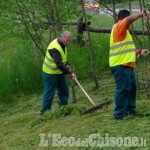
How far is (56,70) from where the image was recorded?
1038cm

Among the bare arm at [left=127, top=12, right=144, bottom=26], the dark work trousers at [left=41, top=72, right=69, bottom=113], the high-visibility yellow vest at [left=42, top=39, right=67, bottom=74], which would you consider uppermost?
the bare arm at [left=127, top=12, right=144, bottom=26]

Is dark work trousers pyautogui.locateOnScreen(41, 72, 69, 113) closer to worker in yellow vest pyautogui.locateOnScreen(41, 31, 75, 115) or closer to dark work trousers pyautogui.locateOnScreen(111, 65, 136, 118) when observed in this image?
worker in yellow vest pyautogui.locateOnScreen(41, 31, 75, 115)

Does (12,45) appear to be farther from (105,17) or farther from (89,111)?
(89,111)

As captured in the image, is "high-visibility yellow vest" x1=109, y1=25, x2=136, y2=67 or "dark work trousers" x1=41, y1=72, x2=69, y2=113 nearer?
"high-visibility yellow vest" x1=109, y1=25, x2=136, y2=67

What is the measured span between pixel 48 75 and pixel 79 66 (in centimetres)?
391

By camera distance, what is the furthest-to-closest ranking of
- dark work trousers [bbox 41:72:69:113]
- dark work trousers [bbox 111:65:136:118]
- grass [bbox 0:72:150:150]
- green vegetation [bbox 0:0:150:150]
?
dark work trousers [bbox 41:72:69:113] → dark work trousers [bbox 111:65:136:118] → green vegetation [bbox 0:0:150:150] → grass [bbox 0:72:150:150]

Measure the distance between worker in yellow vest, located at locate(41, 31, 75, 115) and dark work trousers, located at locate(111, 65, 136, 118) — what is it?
1885 mm

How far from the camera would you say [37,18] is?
13180 mm

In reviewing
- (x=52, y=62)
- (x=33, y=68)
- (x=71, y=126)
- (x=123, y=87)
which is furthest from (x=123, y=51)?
(x=33, y=68)

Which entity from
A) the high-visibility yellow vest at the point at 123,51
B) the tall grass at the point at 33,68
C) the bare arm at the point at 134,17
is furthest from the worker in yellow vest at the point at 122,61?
the tall grass at the point at 33,68

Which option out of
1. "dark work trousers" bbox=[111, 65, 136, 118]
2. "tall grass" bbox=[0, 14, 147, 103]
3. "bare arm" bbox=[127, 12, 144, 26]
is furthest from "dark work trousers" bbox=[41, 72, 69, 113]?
"tall grass" bbox=[0, 14, 147, 103]

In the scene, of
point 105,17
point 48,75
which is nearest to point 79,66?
point 48,75

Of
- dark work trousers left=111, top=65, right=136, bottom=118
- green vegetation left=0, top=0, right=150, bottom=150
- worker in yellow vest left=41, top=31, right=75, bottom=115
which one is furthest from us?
worker in yellow vest left=41, top=31, right=75, bottom=115

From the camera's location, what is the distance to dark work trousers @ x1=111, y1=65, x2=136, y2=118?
809 cm
